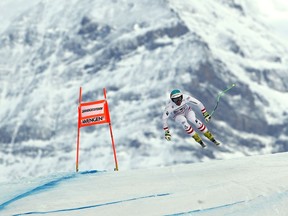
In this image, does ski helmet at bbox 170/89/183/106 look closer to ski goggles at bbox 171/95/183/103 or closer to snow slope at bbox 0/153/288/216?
ski goggles at bbox 171/95/183/103

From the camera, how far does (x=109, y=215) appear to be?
13.8 meters

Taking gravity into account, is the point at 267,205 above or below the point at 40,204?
below

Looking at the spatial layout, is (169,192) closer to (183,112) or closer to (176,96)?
(176,96)

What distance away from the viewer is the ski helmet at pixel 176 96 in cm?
2266

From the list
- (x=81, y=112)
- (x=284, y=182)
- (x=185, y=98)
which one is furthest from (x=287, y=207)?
(x=81, y=112)

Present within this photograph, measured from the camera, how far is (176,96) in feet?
74.4

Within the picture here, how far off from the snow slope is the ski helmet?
4.27 meters

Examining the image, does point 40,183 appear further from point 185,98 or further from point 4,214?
point 185,98

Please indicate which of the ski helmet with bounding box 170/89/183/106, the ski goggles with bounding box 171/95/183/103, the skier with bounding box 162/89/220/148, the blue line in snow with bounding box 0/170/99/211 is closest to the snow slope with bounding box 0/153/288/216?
the blue line in snow with bounding box 0/170/99/211

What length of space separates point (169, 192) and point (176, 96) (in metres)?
7.89

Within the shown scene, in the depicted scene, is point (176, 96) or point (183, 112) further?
point (183, 112)

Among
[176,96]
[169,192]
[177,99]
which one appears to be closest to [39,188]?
[169,192]

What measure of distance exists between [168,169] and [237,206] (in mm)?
5406

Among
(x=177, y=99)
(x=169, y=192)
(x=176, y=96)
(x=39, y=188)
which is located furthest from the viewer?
(x=177, y=99)
